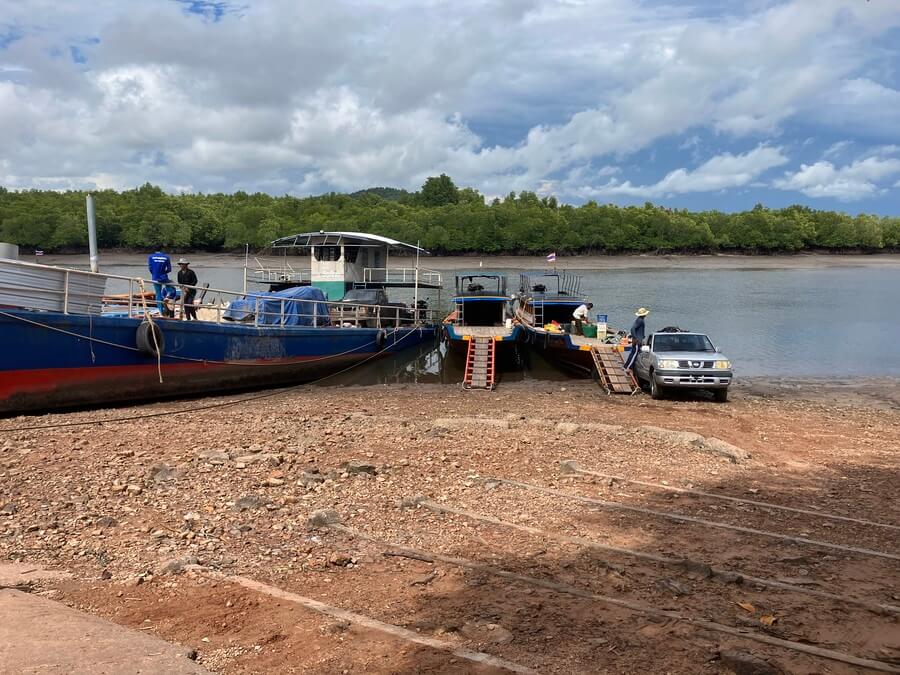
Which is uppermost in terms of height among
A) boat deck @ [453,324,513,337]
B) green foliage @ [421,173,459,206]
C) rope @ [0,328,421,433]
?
green foliage @ [421,173,459,206]

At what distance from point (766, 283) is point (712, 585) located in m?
83.8

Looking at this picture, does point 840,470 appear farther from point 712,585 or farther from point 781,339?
point 781,339

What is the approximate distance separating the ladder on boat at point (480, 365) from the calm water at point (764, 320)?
2379mm

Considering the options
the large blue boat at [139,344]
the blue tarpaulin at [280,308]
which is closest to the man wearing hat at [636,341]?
the large blue boat at [139,344]

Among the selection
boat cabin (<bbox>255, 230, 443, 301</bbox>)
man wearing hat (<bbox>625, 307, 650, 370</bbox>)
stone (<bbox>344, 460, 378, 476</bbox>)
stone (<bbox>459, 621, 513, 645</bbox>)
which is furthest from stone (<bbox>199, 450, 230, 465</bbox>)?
boat cabin (<bbox>255, 230, 443, 301</bbox>)

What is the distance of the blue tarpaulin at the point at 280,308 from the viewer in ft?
63.0

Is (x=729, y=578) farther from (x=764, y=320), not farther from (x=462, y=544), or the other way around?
(x=764, y=320)

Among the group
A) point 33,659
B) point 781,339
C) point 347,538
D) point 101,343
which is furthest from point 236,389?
point 781,339

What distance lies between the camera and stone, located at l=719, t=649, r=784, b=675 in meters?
4.35

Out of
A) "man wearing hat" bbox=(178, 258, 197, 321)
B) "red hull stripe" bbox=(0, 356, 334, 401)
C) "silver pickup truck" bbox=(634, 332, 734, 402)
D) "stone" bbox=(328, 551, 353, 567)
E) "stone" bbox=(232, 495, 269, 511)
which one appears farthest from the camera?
"man wearing hat" bbox=(178, 258, 197, 321)

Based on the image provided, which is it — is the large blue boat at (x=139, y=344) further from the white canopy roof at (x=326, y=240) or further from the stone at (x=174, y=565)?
the stone at (x=174, y=565)

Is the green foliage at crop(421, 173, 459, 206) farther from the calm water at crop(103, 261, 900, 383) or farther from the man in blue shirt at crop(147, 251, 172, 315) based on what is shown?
the man in blue shirt at crop(147, 251, 172, 315)

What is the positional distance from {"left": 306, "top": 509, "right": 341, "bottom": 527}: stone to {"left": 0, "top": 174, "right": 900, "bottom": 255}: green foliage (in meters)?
101

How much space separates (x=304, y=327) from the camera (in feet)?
66.8
